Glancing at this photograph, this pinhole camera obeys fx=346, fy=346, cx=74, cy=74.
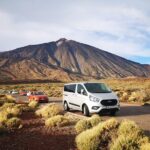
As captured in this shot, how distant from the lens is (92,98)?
18703mm

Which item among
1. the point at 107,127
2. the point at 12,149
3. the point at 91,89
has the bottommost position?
the point at 12,149

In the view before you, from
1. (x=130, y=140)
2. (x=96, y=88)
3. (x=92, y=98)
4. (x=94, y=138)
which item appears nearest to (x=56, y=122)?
(x=92, y=98)

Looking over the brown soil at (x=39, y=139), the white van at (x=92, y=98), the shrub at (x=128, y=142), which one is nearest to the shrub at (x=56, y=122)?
the brown soil at (x=39, y=139)

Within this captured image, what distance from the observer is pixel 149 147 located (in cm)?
846

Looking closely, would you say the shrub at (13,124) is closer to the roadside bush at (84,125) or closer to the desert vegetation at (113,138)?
the roadside bush at (84,125)

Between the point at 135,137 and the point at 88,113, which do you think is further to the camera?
the point at 88,113

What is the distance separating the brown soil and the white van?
3822 millimetres

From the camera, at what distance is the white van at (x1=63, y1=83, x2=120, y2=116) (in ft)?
61.0

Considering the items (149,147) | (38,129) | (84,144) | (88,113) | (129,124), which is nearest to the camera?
(149,147)

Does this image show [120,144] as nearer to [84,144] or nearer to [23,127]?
[84,144]

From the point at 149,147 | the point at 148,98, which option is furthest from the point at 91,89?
the point at 148,98

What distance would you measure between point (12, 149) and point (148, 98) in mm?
23427

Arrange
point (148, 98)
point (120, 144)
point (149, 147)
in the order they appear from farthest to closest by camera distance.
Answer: point (148, 98) → point (120, 144) → point (149, 147)

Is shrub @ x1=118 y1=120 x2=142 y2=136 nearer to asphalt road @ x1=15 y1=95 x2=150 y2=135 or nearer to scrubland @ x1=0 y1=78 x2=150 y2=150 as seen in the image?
scrubland @ x1=0 y1=78 x2=150 y2=150
